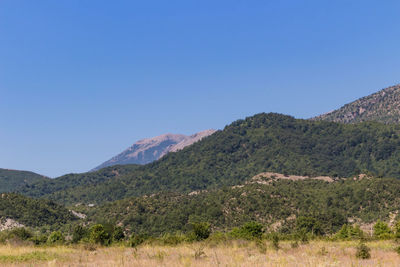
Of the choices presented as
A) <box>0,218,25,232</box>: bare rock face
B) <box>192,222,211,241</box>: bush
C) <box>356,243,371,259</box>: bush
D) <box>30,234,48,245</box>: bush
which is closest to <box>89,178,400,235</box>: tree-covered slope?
<box>0,218,25,232</box>: bare rock face

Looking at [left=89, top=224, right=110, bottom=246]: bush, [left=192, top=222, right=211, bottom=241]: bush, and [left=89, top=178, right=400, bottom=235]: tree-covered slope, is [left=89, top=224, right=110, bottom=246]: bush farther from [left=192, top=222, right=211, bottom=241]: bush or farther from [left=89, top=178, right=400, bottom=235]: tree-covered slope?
[left=89, top=178, right=400, bottom=235]: tree-covered slope

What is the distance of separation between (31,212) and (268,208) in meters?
63.6

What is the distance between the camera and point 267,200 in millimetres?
94875

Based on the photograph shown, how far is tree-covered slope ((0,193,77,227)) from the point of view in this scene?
318 ft

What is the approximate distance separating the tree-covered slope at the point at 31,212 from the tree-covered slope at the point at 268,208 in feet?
32.7

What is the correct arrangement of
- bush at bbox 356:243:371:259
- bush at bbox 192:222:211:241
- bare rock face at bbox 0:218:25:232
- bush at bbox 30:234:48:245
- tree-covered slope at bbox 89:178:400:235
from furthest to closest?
bare rock face at bbox 0:218:25:232 → tree-covered slope at bbox 89:178:400:235 → bush at bbox 30:234:48:245 → bush at bbox 192:222:211:241 → bush at bbox 356:243:371:259

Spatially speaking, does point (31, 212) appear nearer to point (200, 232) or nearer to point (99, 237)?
point (99, 237)

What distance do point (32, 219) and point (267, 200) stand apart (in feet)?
203

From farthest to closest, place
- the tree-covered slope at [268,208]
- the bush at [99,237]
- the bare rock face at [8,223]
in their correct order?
the bare rock face at [8,223], the tree-covered slope at [268,208], the bush at [99,237]

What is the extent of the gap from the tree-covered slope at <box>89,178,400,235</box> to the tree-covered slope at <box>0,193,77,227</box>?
9.97 m

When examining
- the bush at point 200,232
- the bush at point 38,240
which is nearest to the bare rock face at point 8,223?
the bush at point 38,240

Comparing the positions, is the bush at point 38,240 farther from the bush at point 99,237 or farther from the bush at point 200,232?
the bush at point 200,232

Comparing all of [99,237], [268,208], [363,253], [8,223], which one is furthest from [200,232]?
[8,223]

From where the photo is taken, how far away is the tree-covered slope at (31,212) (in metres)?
96.9
